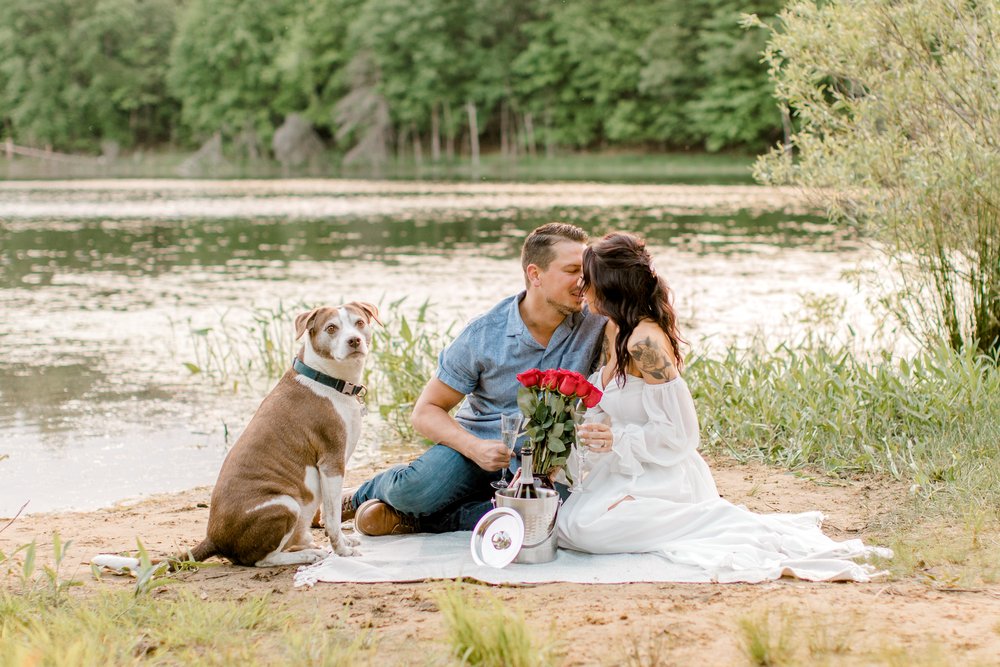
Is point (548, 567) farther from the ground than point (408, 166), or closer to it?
closer to it

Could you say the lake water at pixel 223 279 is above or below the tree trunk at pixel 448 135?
below

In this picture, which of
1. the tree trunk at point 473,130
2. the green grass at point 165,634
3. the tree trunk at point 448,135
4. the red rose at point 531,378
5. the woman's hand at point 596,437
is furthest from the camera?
the tree trunk at point 448,135

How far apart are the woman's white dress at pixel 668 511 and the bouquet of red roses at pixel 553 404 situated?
209 millimetres

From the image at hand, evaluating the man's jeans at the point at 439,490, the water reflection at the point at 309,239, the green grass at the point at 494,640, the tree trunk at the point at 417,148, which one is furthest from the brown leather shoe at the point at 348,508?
the tree trunk at the point at 417,148

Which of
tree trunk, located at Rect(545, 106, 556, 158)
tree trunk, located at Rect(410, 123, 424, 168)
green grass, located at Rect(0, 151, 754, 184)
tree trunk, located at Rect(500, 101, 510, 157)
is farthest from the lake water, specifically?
tree trunk, located at Rect(410, 123, 424, 168)

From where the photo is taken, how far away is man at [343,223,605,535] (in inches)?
198

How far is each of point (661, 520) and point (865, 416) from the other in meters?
2.51

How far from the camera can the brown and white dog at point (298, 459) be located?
4543 mm

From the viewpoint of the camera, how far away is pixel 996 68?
7.12m

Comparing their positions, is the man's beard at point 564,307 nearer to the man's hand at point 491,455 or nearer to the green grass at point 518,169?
the man's hand at point 491,455

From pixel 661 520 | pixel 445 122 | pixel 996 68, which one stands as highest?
pixel 445 122

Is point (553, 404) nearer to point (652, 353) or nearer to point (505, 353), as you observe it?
point (652, 353)

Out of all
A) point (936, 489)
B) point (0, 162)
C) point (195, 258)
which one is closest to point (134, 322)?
point (195, 258)

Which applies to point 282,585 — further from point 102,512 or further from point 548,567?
point 102,512
